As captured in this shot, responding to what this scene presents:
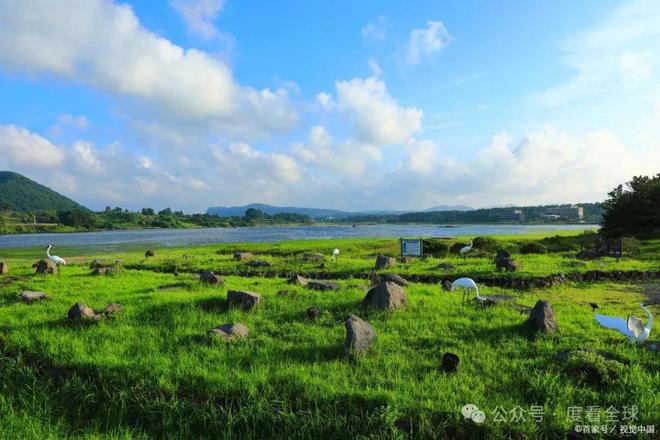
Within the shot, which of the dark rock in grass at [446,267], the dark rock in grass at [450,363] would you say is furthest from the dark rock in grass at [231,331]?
the dark rock in grass at [446,267]

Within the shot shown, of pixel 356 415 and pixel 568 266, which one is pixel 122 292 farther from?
pixel 568 266

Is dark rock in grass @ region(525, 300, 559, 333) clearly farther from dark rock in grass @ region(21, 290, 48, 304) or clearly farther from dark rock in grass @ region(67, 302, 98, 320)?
dark rock in grass @ region(21, 290, 48, 304)

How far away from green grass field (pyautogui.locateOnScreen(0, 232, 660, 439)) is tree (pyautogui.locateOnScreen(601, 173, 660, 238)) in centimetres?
4236

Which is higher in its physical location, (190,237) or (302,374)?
(302,374)

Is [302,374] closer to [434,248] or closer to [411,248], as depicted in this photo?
[411,248]

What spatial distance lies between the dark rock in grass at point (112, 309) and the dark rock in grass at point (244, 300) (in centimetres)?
349

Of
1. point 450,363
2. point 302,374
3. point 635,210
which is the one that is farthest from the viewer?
point 635,210

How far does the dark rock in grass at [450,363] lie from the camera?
26.1 feet

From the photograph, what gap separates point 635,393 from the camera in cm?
700

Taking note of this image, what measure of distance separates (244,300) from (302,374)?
17.7ft

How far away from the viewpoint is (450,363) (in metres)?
7.99

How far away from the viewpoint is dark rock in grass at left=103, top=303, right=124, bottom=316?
40.5 ft

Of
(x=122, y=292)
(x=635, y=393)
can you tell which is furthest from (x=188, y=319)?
(x=635, y=393)

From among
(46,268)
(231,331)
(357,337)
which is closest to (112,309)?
(231,331)
